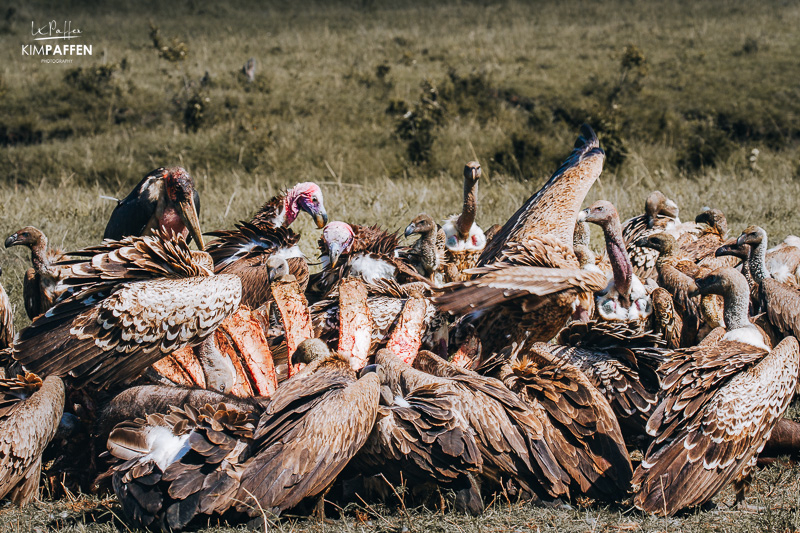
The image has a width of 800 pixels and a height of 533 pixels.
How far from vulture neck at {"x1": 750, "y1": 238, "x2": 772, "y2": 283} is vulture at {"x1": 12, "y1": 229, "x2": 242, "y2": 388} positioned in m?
3.91

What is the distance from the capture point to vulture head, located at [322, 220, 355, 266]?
5848mm

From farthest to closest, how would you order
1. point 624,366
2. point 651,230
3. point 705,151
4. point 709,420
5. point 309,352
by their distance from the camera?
point 705,151 < point 651,230 < point 624,366 < point 309,352 < point 709,420

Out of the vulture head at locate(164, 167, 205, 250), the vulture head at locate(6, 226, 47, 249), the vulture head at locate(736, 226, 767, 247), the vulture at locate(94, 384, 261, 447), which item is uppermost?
the vulture head at locate(164, 167, 205, 250)

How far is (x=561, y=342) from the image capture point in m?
5.27

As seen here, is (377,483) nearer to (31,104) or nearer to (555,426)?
(555,426)

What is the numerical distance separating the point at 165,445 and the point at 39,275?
2.91 metres

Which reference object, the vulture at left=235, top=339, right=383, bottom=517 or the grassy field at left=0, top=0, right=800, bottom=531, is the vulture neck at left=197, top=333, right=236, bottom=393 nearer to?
the vulture at left=235, top=339, right=383, bottom=517

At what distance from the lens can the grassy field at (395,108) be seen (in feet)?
34.1

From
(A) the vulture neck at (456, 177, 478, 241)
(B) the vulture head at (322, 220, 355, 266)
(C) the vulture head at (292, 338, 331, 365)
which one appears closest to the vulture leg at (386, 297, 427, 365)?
(C) the vulture head at (292, 338, 331, 365)

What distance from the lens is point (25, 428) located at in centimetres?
387

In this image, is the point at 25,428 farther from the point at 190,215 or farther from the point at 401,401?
the point at 190,215

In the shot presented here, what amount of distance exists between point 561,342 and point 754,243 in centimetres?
189

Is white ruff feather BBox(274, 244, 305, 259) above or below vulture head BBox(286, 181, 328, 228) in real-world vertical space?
below

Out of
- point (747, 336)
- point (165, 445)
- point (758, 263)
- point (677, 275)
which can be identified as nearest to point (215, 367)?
point (165, 445)
